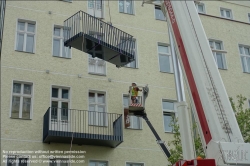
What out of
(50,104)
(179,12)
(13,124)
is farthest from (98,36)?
(179,12)

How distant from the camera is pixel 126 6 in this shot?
2430 centimetres

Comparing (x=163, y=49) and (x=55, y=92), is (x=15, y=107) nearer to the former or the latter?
(x=55, y=92)

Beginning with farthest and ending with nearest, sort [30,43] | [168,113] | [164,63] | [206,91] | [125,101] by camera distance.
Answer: [164,63] → [168,113] → [125,101] → [30,43] → [206,91]

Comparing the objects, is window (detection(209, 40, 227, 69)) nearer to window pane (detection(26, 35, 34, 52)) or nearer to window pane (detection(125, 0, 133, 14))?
window pane (detection(125, 0, 133, 14))

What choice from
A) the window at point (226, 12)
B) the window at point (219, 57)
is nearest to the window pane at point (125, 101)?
the window at point (219, 57)

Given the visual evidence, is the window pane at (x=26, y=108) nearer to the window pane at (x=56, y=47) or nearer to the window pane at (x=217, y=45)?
the window pane at (x=56, y=47)

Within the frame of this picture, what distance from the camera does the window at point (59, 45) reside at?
21344mm

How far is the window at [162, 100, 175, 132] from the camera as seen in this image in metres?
21.8

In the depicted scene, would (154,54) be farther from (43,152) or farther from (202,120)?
(202,120)

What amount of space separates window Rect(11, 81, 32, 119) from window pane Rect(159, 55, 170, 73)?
7.32 m

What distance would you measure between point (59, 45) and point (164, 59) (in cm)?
592

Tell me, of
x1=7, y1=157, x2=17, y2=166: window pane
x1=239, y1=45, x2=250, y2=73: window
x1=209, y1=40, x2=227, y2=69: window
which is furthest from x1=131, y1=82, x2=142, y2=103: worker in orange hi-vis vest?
x1=239, y1=45, x2=250, y2=73: window

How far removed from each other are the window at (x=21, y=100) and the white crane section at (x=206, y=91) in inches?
413

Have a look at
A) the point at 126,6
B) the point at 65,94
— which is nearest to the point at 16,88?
the point at 65,94
